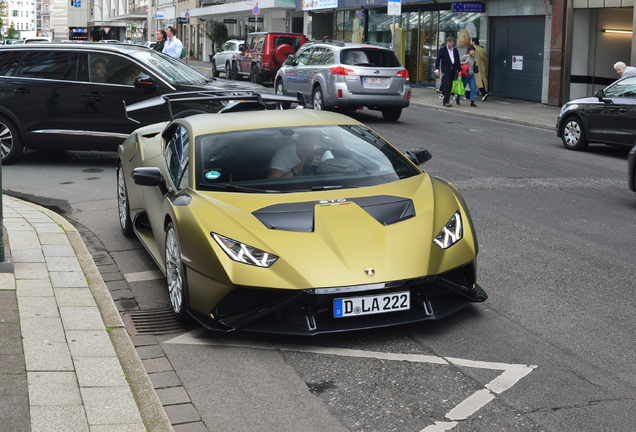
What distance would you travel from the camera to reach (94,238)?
849 cm

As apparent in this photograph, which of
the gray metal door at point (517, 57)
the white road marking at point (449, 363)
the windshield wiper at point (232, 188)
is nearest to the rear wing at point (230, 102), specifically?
the windshield wiper at point (232, 188)

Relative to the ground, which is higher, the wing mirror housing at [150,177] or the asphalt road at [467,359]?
the wing mirror housing at [150,177]

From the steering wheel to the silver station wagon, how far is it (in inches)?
517

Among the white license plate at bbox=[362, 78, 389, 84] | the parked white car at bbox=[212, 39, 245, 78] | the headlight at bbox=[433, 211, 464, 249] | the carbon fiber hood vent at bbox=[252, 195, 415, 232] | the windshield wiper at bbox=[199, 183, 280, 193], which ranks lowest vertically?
the headlight at bbox=[433, 211, 464, 249]

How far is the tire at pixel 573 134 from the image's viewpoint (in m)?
15.3

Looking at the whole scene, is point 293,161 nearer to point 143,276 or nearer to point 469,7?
point 143,276

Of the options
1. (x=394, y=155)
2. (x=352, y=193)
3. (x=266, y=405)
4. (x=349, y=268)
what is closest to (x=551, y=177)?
(x=394, y=155)

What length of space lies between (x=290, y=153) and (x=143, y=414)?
8.51 ft

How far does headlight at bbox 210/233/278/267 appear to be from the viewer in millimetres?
5098

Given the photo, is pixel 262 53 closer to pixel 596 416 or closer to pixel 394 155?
pixel 394 155

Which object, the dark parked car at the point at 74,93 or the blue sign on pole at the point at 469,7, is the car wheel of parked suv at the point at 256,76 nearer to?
the blue sign on pole at the point at 469,7

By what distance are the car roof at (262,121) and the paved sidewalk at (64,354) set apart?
56.7 inches

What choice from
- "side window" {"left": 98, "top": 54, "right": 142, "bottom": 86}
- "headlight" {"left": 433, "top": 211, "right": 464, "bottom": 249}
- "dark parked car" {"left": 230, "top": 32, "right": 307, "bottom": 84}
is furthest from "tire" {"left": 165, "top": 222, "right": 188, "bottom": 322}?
"dark parked car" {"left": 230, "top": 32, "right": 307, "bottom": 84}

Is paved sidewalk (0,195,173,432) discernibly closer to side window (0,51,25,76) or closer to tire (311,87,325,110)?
side window (0,51,25,76)
